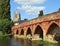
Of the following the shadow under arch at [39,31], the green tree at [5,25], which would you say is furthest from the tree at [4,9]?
the shadow under arch at [39,31]

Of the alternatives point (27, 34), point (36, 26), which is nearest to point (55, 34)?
point (36, 26)

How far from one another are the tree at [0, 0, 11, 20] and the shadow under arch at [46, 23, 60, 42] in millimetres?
32728

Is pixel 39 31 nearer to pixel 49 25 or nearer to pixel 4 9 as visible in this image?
pixel 49 25

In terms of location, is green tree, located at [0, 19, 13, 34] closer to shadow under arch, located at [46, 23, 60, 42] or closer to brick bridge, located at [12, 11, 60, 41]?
brick bridge, located at [12, 11, 60, 41]

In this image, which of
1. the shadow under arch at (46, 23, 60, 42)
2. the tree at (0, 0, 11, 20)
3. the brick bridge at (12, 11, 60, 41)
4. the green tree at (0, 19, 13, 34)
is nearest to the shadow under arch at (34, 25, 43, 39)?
the brick bridge at (12, 11, 60, 41)

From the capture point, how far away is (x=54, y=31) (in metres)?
39.7

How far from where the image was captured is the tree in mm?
71375

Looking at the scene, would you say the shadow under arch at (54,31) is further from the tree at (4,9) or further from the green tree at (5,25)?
the tree at (4,9)

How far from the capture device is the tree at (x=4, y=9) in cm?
7138

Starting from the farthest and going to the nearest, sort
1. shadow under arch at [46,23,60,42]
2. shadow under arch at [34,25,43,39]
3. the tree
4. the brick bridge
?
the tree, shadow under arch at [34,25,43,39], shadow under arch at [46,23,60,42], the brick bridge

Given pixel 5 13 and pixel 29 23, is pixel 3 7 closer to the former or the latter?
pixel 5 13

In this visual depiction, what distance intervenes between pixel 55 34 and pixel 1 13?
35.1 m

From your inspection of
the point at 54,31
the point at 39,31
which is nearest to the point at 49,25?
the point at 54,31

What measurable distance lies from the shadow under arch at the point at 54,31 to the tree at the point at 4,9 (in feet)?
107
